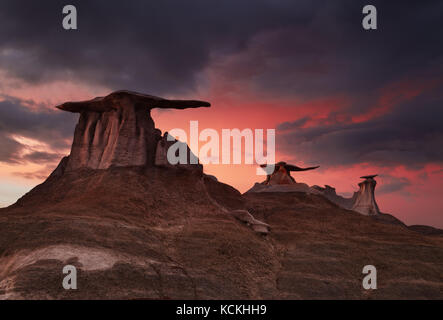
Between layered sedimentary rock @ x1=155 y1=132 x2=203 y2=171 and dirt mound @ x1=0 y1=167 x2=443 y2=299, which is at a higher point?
layered sedimentary rock @ x1=155 y1=132 x2=203 y2=171

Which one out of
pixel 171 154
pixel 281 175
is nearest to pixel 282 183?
pixel 281 175

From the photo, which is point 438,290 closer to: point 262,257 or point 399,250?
point 399,250

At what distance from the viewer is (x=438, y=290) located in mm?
27312

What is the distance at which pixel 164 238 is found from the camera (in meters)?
28.8

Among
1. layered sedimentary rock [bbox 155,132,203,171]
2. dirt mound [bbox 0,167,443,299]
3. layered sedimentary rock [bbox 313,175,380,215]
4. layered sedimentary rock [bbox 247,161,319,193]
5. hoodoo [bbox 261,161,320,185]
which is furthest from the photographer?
layered sedimentary rock [bbox 313,175,380,215]

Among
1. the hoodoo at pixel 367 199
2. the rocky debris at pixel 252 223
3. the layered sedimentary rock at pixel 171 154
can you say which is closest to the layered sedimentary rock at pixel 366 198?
the hoodoo at pixel 367 199

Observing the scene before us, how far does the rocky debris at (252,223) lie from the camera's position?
34.9 metres

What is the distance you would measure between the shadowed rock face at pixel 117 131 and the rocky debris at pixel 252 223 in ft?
35.7

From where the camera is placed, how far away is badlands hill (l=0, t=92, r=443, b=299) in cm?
2152

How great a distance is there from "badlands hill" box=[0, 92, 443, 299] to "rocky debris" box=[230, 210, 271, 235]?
0.43ft

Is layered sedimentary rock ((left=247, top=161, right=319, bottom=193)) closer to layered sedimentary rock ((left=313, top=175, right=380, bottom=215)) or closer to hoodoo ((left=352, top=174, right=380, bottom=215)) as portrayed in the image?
layered sedimentary rock ((left=313, top=175, right=380, bottom=215))

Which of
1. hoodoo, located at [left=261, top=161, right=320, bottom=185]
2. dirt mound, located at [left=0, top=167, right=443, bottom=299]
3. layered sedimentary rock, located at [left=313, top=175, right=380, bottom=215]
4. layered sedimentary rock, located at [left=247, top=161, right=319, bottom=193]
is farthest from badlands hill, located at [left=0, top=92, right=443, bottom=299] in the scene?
layered sedimentary rock, located at [left=313, top=175, right=380, bottom=215]

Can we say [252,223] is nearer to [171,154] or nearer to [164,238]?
[164,238]

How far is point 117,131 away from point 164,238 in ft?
52.9
